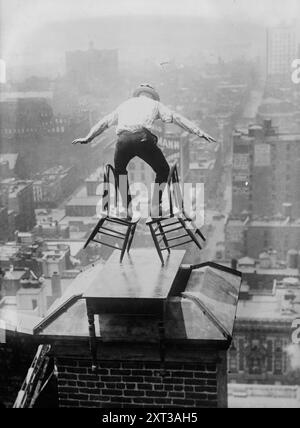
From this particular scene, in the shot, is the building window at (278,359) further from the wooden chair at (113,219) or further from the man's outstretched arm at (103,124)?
the man's outstretched arm at (103,124)

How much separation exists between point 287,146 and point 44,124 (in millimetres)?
12289

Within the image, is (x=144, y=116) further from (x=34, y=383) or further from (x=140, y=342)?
(x=34, y=383)

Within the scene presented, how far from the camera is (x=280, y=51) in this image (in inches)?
924

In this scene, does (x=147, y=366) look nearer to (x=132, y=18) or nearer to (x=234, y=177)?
(x=132, y=18)

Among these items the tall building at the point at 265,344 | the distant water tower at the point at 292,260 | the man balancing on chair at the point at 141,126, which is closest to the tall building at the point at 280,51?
the tall building at the point at 265,344

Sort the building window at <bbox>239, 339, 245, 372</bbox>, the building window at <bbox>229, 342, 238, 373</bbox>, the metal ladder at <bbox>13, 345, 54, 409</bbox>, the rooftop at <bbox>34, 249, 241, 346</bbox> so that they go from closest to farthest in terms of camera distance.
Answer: the rooftop at <bbox>34, 249, 241, 346</bbox>, the metal ladder at <bbox>13, 345, 54, 409</bbox>, the building window at <bbox>229, 342, 238, 373</bbox>, the building window at <bbox>239, 339, 245, 372</bbox>

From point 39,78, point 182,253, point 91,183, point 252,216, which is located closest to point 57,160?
point 91,183

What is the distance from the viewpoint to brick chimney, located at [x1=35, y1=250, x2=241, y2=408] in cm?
459

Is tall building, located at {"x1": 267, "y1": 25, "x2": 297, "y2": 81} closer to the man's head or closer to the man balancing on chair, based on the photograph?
the man's head

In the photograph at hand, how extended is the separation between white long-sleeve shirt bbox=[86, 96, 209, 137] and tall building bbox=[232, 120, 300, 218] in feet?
82.8

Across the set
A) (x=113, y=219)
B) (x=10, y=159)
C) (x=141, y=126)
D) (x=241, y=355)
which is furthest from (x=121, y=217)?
(x=10, y=159)

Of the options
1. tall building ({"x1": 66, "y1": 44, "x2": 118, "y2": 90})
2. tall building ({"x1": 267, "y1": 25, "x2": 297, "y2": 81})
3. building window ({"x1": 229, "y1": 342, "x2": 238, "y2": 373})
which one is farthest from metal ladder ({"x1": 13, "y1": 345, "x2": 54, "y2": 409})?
building window ({"x1": 229, "y1": 342, "x2": 238, "y2": 373})

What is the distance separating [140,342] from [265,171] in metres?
27.7

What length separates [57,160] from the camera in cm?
2708
